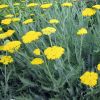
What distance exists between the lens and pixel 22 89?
6.93ft

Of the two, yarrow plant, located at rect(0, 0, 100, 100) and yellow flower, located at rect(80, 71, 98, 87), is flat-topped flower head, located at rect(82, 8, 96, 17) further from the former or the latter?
yellow flower, located at rect(80, 71, 98, 87)

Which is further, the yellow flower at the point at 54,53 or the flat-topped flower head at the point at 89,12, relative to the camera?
the flat-topped flower head at the point at 89,12

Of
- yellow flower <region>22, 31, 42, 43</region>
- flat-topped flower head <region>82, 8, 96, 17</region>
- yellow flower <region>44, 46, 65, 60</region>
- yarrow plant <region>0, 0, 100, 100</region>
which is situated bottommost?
yarrow plant <region>0, 0, 100, 100</region>

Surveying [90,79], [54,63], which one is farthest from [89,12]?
[90,79]

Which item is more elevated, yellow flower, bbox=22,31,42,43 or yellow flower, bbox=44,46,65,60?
yellow flower, bbox=22,31,42,43

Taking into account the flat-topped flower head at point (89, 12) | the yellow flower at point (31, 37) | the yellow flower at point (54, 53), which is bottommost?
the yellow flower at point (54, 53)

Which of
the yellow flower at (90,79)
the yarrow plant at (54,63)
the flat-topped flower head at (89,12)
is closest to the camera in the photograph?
the yellow flower at (90,79)

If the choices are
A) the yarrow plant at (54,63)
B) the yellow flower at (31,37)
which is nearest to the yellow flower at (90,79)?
the yarrow plant at (54,63)

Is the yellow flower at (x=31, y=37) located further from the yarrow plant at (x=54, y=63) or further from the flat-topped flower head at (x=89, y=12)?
the flat-topped flower head at (x=89, y=12)

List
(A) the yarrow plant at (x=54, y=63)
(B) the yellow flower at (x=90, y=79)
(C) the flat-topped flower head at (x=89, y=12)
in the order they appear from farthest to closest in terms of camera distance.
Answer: (C) the flat-topped flower head at (x=89, y=12) < (A) the yarrow plant at (x=54, y=63) < (B) the yellow flower at (x=90, y=79)

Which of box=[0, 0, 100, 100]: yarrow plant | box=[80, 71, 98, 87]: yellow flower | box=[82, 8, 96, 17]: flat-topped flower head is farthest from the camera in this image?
box=[82, 8, 96, 17]: flat-topped flower head

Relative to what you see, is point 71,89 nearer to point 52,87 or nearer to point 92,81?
point 52,87

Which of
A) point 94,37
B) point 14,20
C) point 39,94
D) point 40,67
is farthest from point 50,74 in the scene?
point 14,20

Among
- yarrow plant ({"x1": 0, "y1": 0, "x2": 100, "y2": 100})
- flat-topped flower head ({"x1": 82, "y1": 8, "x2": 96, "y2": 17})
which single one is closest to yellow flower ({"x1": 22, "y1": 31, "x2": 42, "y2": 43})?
yarrow plant ({"x1": 0, "y1": 0, "x2": 100, "y2": 100})
